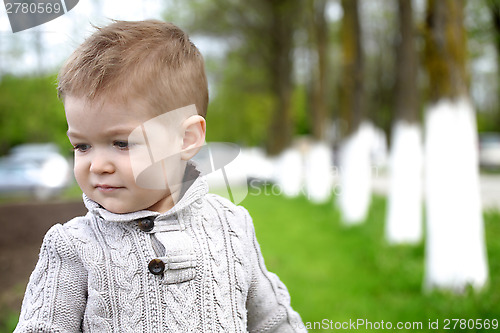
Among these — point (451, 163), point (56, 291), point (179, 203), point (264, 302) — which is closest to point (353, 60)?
point (451, 163)

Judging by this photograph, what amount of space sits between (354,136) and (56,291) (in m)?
9.11

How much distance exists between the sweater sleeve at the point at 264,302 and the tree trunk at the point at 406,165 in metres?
6.26

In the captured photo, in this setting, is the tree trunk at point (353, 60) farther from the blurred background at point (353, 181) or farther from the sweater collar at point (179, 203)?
the sweater collar at point (179, 203)

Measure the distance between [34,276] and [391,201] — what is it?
6922 millimetres

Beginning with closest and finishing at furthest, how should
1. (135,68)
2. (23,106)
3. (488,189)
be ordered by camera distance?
(135,68) → (23,106) → (488,189)

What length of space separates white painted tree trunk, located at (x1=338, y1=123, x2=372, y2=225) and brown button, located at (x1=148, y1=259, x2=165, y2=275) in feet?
27.6

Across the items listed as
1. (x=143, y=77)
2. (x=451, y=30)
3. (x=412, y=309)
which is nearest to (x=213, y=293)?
(x=143, y=77)

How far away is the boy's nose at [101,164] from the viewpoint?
4.09 feet

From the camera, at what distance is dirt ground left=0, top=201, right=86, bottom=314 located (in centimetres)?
453

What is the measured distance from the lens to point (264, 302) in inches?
59.6

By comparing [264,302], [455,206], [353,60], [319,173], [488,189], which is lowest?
[488,189]

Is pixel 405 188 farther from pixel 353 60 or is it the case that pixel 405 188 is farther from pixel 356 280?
pixel 353 60

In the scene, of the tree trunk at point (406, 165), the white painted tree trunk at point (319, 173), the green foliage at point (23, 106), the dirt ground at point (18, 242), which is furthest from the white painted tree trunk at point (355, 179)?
the green foliage at point (23, 106)

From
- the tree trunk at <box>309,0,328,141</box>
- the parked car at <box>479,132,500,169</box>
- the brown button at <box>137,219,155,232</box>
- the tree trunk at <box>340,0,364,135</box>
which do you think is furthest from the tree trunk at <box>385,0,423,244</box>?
the parked car at <box>479,132,500,169</box>
